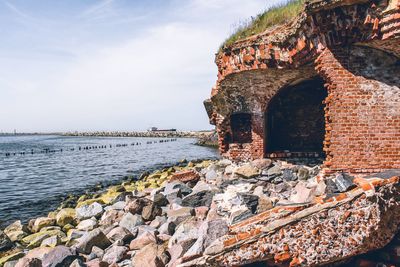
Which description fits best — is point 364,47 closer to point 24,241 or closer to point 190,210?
point 190,210

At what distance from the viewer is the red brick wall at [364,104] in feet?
23.6

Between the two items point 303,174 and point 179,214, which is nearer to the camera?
point 179,214

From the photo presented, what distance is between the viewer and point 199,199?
8.63 m

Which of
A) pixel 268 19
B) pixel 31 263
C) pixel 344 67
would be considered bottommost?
pixel 31 263

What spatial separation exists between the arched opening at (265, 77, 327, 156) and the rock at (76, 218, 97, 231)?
20.6 feet

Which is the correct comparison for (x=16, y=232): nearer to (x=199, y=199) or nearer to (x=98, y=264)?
(x=98, y=264)

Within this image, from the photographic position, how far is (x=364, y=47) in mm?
7090

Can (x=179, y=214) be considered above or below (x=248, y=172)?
below

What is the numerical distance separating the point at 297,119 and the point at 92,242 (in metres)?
7.86

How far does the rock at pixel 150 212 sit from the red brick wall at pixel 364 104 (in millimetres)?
4995

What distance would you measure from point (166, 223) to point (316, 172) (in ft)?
14.4

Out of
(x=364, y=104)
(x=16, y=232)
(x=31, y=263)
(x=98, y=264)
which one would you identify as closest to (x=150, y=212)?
(x=98, y=264)

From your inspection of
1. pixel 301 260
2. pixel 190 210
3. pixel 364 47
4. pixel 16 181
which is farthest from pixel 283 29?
pixel 16 181

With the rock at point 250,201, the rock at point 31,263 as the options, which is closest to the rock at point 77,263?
the rock at point 31,263
